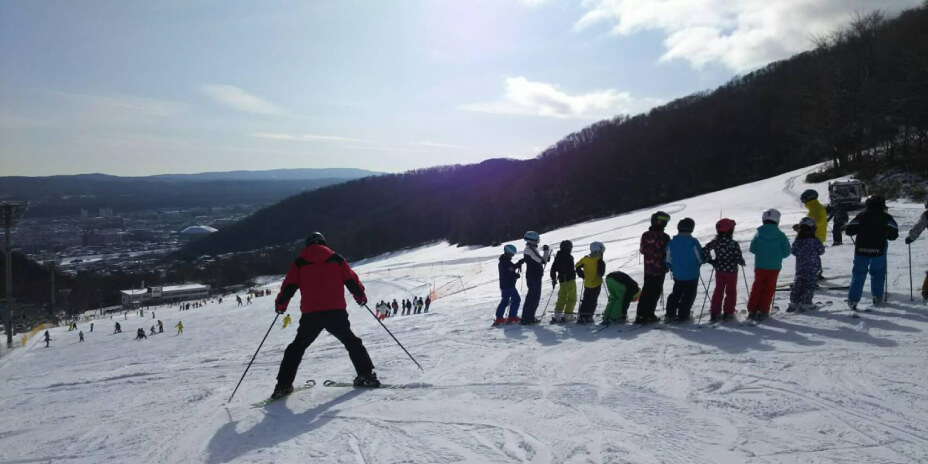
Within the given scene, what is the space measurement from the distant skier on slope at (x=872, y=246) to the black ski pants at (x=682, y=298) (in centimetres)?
204

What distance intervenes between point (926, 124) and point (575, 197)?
52.0 m

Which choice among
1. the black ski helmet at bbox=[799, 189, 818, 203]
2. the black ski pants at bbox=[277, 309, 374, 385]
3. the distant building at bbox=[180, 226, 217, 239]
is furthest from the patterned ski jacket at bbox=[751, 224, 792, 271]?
the distant building at bbox=[180, 226, 217, 239]

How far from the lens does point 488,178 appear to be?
163m

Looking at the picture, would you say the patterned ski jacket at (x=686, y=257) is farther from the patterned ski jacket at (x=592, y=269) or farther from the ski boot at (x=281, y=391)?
the ski boot at (x=281, y=391)

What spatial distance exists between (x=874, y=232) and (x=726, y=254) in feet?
6.65

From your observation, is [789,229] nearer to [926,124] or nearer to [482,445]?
[482,445]

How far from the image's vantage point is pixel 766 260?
6.96 meters

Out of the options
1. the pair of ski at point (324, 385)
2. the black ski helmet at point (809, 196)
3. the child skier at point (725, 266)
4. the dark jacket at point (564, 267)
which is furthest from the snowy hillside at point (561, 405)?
the black ski helmet at point (809, 196)

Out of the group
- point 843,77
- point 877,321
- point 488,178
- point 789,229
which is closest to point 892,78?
point 843,77

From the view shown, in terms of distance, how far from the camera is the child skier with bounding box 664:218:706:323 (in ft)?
23.5

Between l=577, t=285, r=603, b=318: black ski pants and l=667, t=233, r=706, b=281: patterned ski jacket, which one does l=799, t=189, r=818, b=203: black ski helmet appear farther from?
l=577, t=285, r=603, b=318: black ski pants

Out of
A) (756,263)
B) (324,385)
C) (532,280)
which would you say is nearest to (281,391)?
(324,385)

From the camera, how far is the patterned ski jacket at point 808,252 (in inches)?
286

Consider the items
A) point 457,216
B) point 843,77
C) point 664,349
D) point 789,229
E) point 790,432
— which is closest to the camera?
point 790,432
